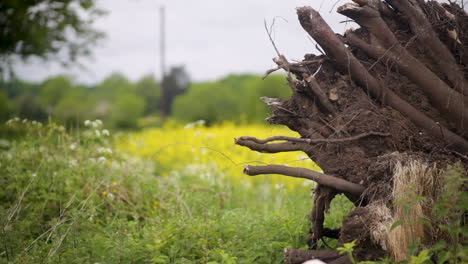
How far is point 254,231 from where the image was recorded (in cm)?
378

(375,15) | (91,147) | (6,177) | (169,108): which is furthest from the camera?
(169,108)

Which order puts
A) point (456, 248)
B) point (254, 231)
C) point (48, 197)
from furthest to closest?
point (48, 197), point (254, 231), point (456, 248)

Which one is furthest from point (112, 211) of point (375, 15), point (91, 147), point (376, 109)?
point (375, 15)

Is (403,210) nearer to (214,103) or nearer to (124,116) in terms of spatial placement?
(214,103)

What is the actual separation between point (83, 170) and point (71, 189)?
0.40m

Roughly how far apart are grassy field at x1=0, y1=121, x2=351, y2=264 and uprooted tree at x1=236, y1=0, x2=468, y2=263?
31 centimetres

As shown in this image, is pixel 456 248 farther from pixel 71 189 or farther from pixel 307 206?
pixel 71 189

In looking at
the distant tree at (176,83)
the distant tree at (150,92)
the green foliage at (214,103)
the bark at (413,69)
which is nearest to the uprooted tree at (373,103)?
the bark at (413,69)

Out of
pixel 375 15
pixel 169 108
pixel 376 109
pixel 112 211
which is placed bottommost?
pixel 169 108

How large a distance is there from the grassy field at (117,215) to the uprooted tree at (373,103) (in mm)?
314

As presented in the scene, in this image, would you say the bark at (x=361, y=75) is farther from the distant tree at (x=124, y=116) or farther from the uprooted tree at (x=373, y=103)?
the distant tree at (x=124, y=116)

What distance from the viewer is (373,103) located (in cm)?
331

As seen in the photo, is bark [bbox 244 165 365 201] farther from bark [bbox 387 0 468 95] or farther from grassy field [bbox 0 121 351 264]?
bark [bbox 387 0 468 95]

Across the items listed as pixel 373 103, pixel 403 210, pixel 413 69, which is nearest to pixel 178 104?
pixel 373 103
